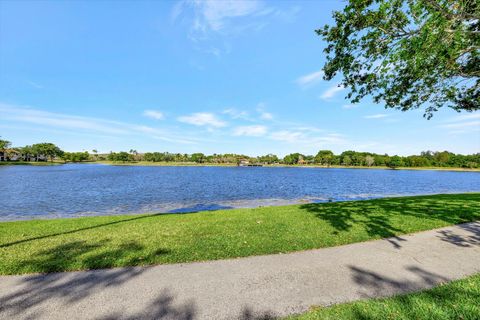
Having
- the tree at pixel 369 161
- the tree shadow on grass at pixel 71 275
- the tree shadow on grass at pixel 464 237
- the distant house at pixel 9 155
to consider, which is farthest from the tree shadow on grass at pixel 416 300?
the tree at pixel 369 161

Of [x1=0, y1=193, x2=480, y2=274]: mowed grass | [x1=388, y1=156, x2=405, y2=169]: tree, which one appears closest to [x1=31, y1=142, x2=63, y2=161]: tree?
[x1=0, y1=193, x2=480, y2=274]: mowed grass

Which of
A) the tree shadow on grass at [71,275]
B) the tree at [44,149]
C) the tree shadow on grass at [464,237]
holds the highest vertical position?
the tree at [44,149]

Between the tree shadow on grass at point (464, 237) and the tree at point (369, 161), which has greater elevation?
the tree at point (369, 161)

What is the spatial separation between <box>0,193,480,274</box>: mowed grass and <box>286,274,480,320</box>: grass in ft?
9.29

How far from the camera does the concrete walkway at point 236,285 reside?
400cm

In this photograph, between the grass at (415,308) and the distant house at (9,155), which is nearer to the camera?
the grass at (415,308)

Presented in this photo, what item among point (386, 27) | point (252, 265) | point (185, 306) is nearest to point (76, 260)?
point (185, 306)

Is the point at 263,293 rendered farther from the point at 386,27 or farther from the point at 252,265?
the point at 386,27

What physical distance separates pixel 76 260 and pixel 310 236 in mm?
6846

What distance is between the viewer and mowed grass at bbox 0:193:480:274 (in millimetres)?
6125

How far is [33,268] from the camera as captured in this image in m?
5.57

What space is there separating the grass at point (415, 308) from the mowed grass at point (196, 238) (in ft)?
9.29

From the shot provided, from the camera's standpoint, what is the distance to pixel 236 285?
15.7 feet

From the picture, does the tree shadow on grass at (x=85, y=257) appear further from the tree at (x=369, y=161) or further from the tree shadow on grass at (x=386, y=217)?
the tree at (x=369, y=161)
